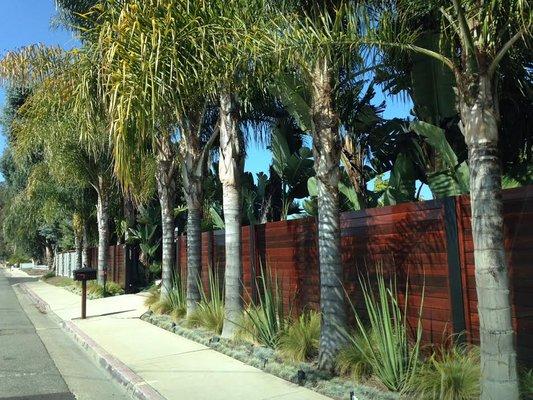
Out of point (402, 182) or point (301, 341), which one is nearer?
point (301, 341)

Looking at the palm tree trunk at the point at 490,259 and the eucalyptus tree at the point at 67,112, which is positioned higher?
the eucalyptus tree at the point at 67,112

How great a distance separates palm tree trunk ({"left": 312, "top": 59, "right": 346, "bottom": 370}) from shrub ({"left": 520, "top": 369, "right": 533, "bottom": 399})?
234cm

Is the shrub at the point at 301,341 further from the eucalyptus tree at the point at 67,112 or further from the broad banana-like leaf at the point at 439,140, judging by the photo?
the eucalyptus tree at the point at 67,112

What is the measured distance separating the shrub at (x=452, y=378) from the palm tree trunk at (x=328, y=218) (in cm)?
138

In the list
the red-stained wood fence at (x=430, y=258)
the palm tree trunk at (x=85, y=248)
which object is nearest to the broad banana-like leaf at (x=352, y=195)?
the red-stained wood fence at (x=430, y=258)

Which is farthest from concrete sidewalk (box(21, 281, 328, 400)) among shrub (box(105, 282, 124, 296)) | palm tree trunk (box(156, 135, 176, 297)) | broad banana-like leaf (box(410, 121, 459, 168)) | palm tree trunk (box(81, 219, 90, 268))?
palm tree trunk (box(81, 219, 90, 268))

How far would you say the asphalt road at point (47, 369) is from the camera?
750cm

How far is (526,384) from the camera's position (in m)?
5.16

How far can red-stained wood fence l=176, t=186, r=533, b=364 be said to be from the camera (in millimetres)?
5559

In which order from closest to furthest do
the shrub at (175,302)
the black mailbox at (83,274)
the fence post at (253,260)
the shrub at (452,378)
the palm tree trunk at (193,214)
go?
the shrub at (452,378) < the fence post at (253,260) < the palm tree trunk at (193,214) < the shrub at (175,302) < the black mailbox at (83,274)

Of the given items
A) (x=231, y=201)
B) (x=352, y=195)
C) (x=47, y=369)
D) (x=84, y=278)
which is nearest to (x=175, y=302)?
(x=84, y=278)

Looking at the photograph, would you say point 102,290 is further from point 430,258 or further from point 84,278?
point 430,258

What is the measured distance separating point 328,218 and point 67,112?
7.17 meters

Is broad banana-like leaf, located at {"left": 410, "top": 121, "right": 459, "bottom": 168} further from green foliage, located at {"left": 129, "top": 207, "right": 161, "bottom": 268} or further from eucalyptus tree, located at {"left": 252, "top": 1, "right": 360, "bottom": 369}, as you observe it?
green foliage, located at {"left": 129, "top": 207, "right": 161, "bottom": 268}
